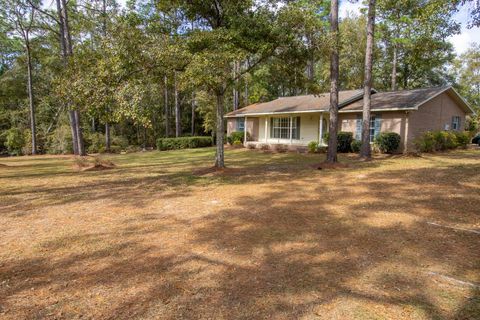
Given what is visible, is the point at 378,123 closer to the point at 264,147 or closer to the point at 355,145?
the point at 355,145

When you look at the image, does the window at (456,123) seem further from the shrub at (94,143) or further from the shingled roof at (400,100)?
the shrub at (94,143)

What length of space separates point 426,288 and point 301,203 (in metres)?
3.74

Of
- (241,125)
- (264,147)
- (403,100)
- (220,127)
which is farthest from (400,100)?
(241,125)

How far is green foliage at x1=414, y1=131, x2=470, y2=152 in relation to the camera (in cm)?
1573

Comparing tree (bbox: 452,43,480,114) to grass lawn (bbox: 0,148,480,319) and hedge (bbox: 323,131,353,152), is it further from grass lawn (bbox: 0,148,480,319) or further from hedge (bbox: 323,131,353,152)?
grass lawn (bbox: 0,148,480,319)

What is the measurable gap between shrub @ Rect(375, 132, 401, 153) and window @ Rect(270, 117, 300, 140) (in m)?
6.00

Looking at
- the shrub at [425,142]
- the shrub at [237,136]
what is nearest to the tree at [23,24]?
the shrub at [237,136]

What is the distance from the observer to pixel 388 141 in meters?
16.0

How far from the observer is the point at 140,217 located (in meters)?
6.02

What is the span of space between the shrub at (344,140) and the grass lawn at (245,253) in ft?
30.7

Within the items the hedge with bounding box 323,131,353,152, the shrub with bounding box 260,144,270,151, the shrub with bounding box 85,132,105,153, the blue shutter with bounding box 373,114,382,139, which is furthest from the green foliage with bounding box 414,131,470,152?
the shrub with bounding box 85,132,105,153

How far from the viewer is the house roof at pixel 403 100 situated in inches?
641

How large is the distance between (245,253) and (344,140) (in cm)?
1471

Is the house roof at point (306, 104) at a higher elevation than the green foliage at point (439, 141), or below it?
higher
